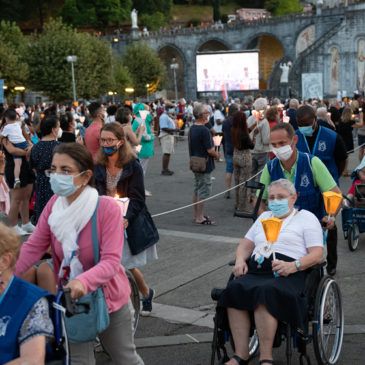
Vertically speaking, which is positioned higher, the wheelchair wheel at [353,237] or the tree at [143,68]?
the tree at [143,68]

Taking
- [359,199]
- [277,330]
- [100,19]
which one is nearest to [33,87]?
[100,19]

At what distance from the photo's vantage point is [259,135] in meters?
11.8

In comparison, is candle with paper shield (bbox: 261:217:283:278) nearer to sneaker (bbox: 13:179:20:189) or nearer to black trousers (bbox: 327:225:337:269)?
black trousers (bbox: 327:225:337:269)

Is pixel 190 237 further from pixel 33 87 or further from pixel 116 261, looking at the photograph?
pixel 33 87

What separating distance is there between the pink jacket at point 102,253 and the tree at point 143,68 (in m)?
60.2

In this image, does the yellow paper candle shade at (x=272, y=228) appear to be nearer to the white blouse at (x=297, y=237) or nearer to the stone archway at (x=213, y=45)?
the white blouse at (x=297, y=237)

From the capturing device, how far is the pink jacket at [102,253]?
3.69 meters

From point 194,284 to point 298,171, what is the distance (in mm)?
1976

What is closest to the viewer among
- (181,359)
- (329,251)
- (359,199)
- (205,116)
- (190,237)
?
(181,359)

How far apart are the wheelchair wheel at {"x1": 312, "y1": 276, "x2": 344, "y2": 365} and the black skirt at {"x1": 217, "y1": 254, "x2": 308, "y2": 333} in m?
0.12

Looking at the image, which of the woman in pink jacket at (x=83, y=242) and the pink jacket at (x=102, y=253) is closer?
the pink jacket at (x=102, y=253)

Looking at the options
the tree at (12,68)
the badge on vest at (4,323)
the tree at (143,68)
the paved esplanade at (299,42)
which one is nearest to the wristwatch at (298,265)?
the badge on vest at (4,323)

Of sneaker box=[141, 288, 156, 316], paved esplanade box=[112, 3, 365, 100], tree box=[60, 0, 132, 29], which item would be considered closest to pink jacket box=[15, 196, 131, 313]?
sneaker box=[141, 288, 156, 316]

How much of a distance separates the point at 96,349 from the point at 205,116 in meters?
5.62
